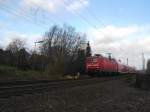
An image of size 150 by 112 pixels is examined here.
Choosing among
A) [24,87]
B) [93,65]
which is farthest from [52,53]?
[24,87]

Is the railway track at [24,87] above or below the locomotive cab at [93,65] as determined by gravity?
below

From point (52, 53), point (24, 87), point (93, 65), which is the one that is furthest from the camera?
point (52, 53)

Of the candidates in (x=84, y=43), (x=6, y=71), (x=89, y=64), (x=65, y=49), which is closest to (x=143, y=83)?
(x=89, y=64)

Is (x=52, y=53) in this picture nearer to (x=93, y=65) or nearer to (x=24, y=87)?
(x=93, y=65)

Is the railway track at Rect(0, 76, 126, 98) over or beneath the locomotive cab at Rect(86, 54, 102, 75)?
beneath

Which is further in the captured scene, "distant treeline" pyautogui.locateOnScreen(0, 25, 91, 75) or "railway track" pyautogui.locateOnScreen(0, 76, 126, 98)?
"distant treeline" pyautogui.locateOnScreen(0, 25, 91, 75)

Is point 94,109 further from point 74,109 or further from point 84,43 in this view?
point 84,43

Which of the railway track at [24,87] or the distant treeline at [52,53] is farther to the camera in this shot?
the distant treeline at [52,53]

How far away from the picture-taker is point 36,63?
73.1 m

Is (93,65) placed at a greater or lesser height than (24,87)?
greater

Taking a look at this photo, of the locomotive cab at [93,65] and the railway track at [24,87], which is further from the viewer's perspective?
the locomotive cab at [93,65]

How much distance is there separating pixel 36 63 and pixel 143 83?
44.4 meters

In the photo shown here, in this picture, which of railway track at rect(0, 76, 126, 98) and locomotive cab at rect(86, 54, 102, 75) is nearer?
railway track at rect(0, 76, 126, 98)

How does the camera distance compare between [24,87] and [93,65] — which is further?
[93,65]
